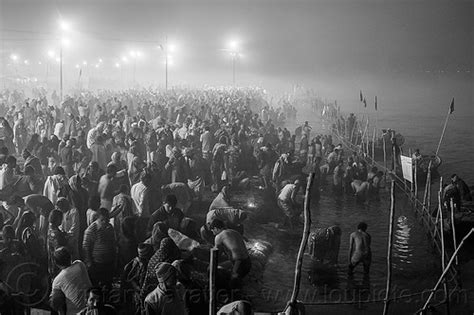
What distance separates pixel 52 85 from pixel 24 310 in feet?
181

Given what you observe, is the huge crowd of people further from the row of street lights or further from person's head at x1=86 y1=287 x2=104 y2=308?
the row of street lights

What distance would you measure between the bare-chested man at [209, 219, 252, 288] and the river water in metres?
0.80

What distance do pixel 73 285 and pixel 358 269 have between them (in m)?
5.31

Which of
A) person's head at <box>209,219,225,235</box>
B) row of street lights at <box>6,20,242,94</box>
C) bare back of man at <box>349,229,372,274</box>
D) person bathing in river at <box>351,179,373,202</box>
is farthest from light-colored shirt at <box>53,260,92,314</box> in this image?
row of street lights at <box>6,20,242,94</box>

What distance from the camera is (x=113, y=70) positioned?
79188 millimetres

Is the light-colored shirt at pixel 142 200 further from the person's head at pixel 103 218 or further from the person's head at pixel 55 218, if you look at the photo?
the person's head at pixel 55 218

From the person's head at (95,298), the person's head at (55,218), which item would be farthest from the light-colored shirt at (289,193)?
the person's head at (95,298)

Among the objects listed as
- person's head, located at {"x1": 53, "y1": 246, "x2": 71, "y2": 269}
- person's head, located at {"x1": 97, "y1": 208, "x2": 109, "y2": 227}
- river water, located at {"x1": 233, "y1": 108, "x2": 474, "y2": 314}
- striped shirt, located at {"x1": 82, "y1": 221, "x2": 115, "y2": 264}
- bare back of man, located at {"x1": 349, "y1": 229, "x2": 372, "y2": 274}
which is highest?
person's head, located at {"x1": 97, "y1": 208, "x2": 109, "y2": 227}

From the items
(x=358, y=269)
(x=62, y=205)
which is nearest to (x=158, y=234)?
(x=62, y=205)

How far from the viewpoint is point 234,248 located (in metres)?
6.40

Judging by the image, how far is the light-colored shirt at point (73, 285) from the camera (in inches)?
197

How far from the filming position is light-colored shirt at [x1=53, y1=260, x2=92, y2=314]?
5.00 metres

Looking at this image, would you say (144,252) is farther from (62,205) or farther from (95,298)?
(62,205)

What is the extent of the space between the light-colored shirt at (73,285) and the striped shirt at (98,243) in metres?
1.36
